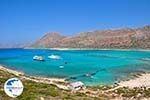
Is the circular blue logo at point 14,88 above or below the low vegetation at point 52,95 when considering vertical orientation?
above

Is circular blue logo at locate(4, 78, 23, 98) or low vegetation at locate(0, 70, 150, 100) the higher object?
circular blue logo at locate(4, 78, 23, 98)

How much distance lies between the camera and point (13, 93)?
1151 cm

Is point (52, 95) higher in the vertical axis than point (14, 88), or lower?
lower

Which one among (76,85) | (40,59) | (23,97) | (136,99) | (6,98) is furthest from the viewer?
(40,59)

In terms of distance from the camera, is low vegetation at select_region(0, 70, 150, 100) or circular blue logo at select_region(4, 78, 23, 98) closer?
circular blue logo at select_region(4, 78, 23, 98)

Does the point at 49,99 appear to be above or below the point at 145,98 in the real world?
above

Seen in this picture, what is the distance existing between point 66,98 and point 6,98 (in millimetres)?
6316

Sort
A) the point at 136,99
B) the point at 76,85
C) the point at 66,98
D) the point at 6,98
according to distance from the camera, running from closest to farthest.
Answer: the point at 6,98
the point at 66,98
the point at 136,99
the point at 76,85

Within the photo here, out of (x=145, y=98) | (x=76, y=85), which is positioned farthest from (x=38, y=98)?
(x=76, y=85)

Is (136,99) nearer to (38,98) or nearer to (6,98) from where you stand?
(38,98)

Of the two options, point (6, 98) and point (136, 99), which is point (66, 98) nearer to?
point (6, 98)

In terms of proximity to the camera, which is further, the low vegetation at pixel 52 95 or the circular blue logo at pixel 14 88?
the low vegetation at pixel 52 95

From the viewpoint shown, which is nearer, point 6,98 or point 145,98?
point 6,98

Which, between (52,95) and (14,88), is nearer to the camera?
(14,88)
